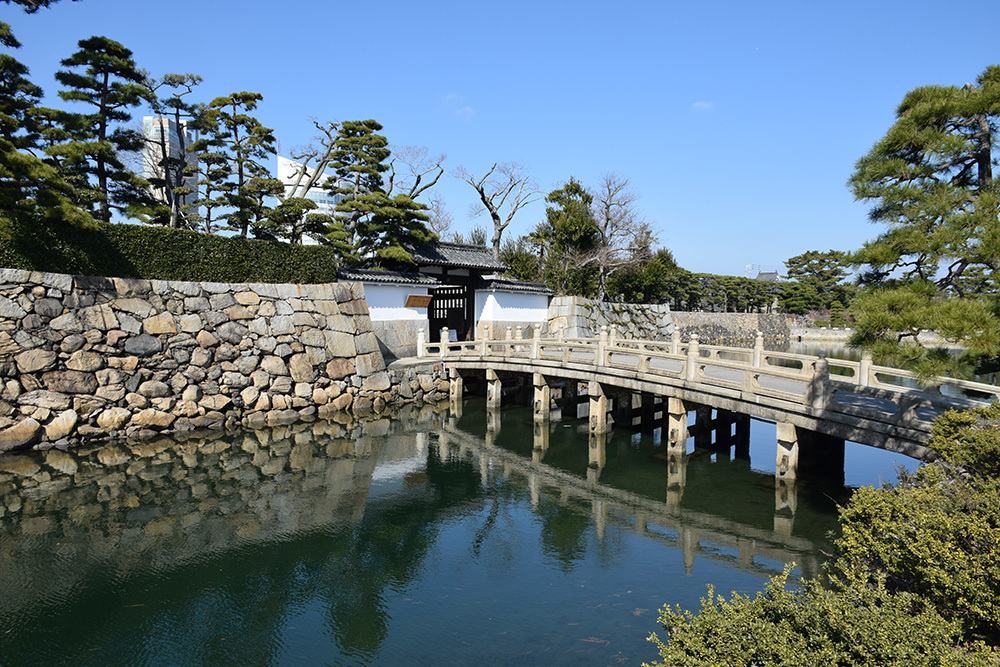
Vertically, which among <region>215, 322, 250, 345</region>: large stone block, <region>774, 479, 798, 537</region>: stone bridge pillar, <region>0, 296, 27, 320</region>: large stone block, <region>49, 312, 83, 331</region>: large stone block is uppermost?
<region>0, 296, 27, 320</region>: large stone block

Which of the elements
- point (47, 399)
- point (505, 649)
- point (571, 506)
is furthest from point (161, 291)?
point (505, 649)

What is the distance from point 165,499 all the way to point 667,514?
10.4m

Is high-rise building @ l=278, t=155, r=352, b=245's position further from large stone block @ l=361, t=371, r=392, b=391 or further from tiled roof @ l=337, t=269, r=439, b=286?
large stone block @ l=361, t=371, r=392, b=391

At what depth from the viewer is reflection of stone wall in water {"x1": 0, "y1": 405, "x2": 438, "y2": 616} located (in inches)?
358

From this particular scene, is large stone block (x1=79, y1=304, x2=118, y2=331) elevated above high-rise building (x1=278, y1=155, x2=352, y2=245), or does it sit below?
below

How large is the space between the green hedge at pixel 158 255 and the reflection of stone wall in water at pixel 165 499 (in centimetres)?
510

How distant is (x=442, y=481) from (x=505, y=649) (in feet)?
22.6

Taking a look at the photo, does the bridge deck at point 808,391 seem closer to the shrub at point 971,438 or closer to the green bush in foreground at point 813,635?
the shrub at point 971,438

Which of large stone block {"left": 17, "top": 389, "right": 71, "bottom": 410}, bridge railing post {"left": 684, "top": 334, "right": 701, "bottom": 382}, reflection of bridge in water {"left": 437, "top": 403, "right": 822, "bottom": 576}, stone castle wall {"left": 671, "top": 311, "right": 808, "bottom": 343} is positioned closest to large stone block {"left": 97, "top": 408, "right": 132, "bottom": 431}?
large stone block {"left": 17, "top": 389, "right": 71, "bottom": 410}

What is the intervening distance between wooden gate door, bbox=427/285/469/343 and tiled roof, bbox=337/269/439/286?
2.25 metres

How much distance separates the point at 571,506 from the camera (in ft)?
39.3

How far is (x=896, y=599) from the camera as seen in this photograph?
4500 millimetres

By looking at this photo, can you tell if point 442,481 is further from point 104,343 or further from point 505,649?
point 104,343

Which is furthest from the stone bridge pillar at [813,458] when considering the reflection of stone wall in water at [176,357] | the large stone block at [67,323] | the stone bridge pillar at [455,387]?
the large stone block at [67,323]
